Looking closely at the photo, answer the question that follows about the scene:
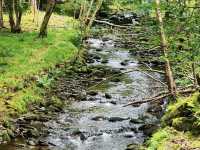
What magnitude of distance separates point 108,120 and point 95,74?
851 cm

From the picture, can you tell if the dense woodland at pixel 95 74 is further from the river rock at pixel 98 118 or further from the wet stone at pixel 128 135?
the wet stone at pixel 128 135

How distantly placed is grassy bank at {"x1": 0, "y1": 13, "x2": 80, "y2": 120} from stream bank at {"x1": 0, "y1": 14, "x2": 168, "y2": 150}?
75cm

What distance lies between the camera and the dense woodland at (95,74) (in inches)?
542

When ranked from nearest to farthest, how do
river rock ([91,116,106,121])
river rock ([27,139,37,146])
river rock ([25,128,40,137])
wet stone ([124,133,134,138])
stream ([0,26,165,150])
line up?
river rock ([27,139,37,146])
stream ([0,26,165,150])
river rock ([25,128,40,137])
wet stone ([124,133,134,138])
river rock ([91,116,106,121])

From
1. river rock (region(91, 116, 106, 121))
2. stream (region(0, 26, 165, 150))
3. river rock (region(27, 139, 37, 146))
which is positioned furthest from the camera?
river rock (region(91, 116, 106, 121))

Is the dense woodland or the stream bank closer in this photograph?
the dense woodland

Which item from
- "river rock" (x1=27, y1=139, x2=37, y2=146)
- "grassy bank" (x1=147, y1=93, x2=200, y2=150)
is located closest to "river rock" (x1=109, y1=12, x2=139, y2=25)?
"river rock" (x1=27, y1=139, x2=37, y2=146)

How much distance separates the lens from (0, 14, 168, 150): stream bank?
57.6 feet

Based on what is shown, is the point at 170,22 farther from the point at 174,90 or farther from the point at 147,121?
the point at 147,121

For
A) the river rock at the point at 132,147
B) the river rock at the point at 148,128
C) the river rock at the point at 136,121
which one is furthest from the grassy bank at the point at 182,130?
the river rock at the point at 136,121

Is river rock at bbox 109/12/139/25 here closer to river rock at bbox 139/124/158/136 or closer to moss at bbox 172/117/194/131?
river rock at bbox 139/124/158/136

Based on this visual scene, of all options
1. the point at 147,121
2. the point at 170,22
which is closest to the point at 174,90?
the point at 147,121

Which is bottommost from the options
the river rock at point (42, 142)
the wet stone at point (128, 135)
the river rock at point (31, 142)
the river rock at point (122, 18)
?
the wet stone at point (128, 135)

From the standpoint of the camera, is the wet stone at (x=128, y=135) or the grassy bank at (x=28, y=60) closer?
the wet stone at (x=128, y=135)
